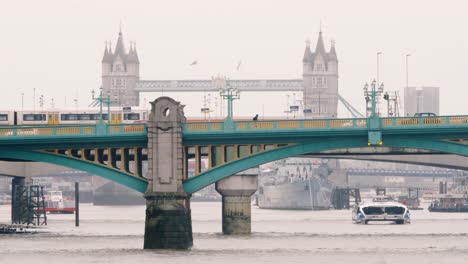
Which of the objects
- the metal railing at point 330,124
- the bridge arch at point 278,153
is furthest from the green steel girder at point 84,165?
the metal railing at point 330,124

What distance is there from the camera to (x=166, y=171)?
11694 centimetres

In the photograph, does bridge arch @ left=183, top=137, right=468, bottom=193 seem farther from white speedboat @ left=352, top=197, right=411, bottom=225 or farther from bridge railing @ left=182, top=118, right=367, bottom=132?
white speedboat @ left=352, top=197, right=411, bottom=225

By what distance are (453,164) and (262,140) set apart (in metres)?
50.1

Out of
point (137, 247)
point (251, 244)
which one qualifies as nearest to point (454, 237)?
point (251, 244)

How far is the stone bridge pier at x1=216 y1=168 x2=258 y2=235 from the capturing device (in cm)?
14588

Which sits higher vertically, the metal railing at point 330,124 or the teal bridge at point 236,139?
the metal railing at point 330,124

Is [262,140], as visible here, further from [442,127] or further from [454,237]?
[454,237]

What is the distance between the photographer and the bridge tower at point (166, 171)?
115m

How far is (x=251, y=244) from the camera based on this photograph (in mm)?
125500

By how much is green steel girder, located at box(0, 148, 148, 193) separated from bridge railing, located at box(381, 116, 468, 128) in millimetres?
20623

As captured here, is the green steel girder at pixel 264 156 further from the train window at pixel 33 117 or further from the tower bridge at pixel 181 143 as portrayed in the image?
the train window at pixel 33 117

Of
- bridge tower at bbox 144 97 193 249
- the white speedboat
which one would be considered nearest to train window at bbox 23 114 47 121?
the white speedboat

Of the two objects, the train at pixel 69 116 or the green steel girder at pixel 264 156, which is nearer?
the green steel girder at pixel 264 156

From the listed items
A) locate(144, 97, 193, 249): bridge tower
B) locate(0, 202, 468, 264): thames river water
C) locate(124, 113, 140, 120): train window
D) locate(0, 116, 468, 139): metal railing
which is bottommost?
locate(0, 202, 468, 264): thames river water
